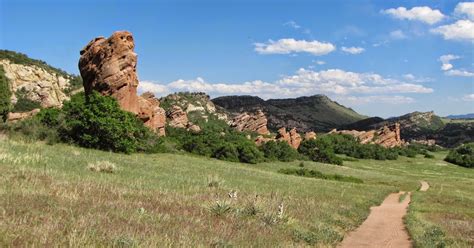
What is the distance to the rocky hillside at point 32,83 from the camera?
434ft

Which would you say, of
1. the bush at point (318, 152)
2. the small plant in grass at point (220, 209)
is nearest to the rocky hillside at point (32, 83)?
the bush at point (318, 152)

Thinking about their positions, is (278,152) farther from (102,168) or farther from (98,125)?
(102,168)

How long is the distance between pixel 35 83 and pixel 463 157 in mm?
154650

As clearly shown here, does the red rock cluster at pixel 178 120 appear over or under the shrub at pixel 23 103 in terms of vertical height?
under

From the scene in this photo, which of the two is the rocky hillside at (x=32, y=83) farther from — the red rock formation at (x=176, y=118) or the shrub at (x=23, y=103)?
the red rock formation at (x=176, y=118)

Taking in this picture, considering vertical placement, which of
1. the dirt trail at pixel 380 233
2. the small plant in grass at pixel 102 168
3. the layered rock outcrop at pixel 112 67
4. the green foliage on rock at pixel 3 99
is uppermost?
the layered rock outcrop at pixel 112 67

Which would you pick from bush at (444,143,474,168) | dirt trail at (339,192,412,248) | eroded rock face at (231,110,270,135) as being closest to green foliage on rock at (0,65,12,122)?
dirt trail at (339,192,412,248)

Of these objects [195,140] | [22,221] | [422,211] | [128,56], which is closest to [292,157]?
[195,140]

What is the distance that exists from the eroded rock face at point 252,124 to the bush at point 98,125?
124 metres

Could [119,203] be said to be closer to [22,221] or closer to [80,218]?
[80,218]

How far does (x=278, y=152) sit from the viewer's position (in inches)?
4247

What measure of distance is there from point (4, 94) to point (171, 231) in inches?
2647

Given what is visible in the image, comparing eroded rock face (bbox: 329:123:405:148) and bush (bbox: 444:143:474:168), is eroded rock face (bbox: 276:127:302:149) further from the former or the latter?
bush (bbox: 444:143:474:168)

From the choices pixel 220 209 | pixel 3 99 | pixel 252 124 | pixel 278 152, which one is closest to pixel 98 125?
pixel 3 99
